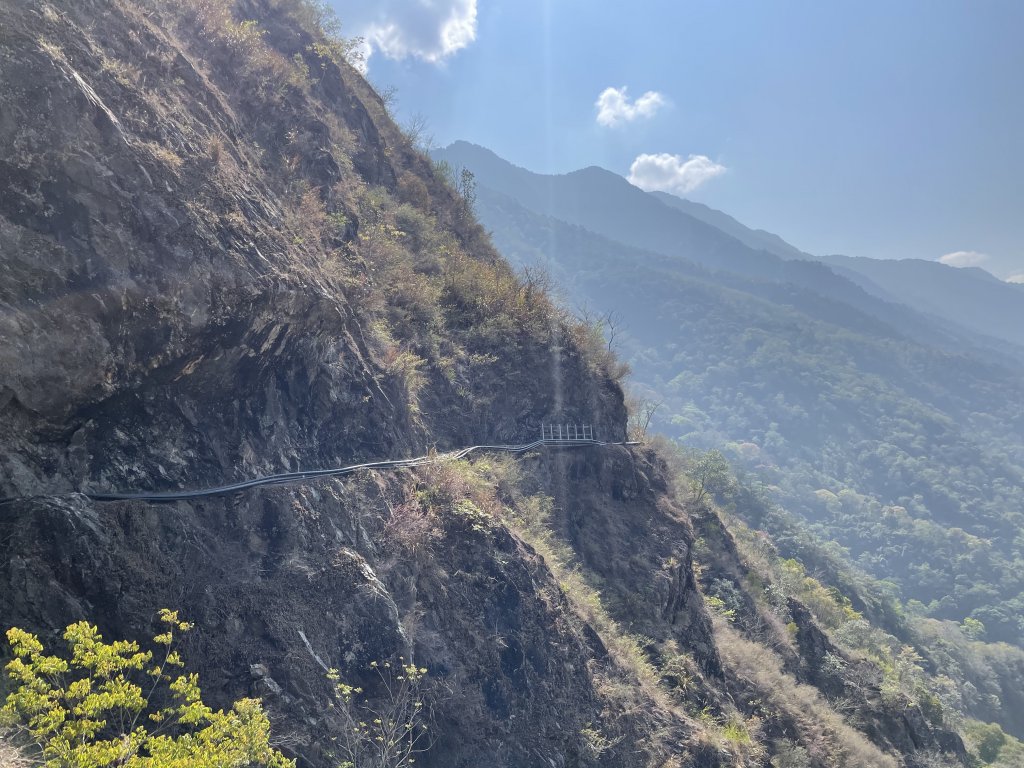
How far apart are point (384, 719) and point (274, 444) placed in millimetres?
4668

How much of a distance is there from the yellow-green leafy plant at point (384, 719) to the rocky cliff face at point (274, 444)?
0.85ft

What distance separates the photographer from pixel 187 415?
29.7 ft

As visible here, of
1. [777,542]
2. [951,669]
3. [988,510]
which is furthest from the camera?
[988,510]

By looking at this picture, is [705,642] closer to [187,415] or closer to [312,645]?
[312,645]

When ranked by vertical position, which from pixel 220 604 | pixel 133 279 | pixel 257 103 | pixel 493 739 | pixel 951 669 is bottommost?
pixel 951 669

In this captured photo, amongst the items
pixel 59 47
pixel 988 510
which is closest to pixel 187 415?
pixel 59 47

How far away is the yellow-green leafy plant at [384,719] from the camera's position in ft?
26.1

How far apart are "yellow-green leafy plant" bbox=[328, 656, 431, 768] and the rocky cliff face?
0.26 metres

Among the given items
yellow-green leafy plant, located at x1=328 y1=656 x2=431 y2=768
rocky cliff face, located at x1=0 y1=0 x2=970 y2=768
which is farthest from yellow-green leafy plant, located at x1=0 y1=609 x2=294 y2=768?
yellow-green leafy plant, located at x1=328 y1=656 x2=431 y2=768

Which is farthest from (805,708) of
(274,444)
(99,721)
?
(99,721)

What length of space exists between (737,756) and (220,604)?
1134 cm

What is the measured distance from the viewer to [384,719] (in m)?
8.83

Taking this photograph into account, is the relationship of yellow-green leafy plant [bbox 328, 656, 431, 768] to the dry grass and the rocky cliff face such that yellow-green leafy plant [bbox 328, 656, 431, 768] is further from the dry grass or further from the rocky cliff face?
the dry grass

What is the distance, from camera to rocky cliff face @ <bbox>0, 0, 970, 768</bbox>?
24.0ft
